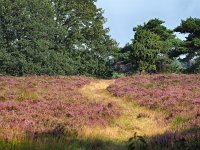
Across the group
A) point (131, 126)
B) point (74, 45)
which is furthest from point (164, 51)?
point (131, 126)

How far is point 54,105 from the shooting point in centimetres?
1978

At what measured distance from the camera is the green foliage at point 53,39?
182ft

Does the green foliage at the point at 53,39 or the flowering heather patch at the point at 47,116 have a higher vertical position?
the green foliage at the point at 53,39

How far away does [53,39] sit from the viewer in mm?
65125

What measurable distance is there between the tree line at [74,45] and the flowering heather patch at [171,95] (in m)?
21.7

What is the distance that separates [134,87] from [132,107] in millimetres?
8004

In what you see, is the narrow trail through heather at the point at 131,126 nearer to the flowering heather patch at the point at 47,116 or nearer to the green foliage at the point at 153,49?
the flowering heather patch at the point at 47,116

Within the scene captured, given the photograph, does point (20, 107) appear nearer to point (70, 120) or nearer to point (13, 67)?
point (70, 120)

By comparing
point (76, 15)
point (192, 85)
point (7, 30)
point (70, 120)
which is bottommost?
point (70, 120)

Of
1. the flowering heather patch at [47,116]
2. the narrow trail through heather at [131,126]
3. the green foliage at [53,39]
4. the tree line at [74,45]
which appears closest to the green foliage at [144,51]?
the tree line at [74,45]

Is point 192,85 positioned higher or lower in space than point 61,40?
lower

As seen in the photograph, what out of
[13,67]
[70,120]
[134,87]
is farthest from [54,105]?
[13,67]

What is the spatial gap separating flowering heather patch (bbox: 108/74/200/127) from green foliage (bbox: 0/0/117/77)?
79.9 ft

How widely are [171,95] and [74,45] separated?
43307 mm
